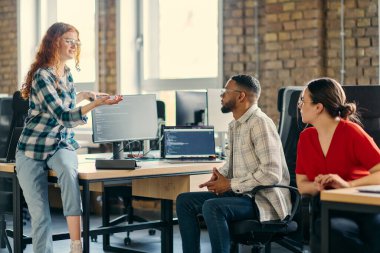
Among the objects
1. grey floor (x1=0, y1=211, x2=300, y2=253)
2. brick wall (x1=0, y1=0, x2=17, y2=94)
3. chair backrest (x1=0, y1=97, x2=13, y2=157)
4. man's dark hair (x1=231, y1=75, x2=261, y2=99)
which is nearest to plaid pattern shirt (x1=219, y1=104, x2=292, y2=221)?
man's dark hair (x1=231, y1=75, x2=261, y2=99)

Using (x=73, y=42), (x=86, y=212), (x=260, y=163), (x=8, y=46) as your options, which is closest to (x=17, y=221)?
(x=86, y=212)

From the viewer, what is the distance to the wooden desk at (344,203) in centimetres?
271

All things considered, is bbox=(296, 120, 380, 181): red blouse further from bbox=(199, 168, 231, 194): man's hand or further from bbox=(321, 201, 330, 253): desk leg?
bbox=(199, 168, 231, 194): man's hand

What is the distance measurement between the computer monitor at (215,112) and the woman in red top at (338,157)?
1.87 metres

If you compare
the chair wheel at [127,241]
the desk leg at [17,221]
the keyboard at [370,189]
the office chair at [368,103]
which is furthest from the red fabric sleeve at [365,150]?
the chair wheel at [127,241]

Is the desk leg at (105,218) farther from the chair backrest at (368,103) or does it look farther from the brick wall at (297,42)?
the chair backrest at (368,103)

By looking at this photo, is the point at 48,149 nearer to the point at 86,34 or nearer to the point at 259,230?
the point at 259,230

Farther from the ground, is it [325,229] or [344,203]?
[344,203]

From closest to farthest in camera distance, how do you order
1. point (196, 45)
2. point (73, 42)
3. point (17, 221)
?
1. point (17, 221)
2. point (73, 42)
3. point (196, 45)

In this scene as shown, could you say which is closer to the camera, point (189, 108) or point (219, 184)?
point (219, 184)

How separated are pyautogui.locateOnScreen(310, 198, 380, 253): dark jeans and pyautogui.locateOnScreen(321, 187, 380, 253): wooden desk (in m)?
0.14

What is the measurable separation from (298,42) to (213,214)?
8.26 ft

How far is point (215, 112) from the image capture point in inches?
207

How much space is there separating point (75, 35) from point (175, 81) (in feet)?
9.50
